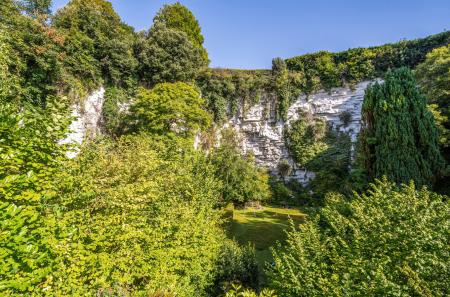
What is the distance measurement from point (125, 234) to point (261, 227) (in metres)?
12.1

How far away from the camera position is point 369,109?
1102 cm

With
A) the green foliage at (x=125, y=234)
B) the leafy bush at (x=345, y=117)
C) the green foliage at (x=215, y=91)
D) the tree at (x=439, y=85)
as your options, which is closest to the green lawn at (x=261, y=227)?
the green foliage at (x=125, y=234)

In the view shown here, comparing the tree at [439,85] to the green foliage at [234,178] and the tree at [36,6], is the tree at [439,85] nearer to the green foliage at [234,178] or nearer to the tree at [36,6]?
the green foliage at [234,178]

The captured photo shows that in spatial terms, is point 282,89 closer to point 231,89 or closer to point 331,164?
point 231,89

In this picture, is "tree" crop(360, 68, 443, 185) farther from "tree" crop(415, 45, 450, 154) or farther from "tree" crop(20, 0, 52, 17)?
"tree" crop(20, 0, 52, 17)

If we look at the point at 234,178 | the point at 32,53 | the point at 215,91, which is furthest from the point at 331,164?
the point at 32,53

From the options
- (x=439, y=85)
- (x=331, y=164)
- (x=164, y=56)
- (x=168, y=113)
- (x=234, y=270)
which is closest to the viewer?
(x=234, y=270)

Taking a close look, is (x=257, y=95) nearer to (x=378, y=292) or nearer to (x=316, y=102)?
(x=316, y=102)

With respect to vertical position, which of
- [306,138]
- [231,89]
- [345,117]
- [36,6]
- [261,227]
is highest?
[36,6]

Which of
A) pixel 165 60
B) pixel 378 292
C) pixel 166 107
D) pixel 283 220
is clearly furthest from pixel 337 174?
pixel 378 292

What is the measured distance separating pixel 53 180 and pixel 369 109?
39.0ft

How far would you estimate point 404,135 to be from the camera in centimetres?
1005

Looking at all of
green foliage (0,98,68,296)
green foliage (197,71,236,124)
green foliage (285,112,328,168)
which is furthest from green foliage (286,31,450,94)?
green foliage (0,98,68,296)

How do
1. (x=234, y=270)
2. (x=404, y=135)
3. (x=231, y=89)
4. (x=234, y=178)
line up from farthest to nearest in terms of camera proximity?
1. (x=231, y=89)
2. (x=234, y=178)
3. (x=404, y=135)
4. (x=234, y=270)
